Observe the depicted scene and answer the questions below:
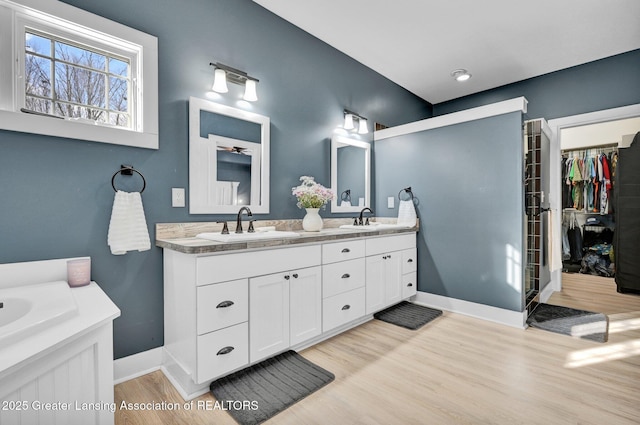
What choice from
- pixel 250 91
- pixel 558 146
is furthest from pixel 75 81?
pixel 558 146

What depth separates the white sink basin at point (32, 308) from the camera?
34.3 inches

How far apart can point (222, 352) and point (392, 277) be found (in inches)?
71.2

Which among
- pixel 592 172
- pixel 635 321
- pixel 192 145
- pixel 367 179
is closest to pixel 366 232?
pixel 367 179

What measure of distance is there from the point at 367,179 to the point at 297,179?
111 cm

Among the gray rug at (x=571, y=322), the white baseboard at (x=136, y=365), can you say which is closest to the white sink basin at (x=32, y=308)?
the white baseboard at (x=136, y=365)

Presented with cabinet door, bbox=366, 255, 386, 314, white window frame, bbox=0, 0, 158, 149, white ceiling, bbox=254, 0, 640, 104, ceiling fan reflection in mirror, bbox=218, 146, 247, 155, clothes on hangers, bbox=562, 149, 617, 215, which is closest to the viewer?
white window frame, bbox=0, 0, 158, 149

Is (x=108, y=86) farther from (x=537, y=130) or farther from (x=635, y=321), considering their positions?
(x=635, y=321)

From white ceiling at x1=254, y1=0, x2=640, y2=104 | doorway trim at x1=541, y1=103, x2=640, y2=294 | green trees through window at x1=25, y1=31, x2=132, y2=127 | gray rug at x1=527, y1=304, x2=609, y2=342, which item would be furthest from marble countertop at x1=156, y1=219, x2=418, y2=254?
doorway trim at x1=541, y1=103, x2=640, y2=294

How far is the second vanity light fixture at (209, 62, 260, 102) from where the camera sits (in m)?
2.19

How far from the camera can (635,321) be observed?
9.07 feet

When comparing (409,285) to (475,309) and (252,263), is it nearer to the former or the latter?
(475,309)

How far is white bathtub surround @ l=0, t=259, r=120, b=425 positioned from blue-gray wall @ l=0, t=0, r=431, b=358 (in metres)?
0.70

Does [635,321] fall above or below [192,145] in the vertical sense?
below

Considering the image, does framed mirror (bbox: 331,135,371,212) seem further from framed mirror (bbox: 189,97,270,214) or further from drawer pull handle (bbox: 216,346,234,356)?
drawer pull handle (bbox: 216,346,234,356)
